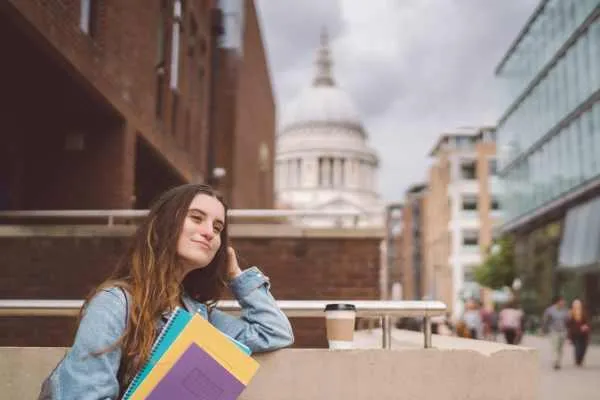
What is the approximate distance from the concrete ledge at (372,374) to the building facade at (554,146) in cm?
2360

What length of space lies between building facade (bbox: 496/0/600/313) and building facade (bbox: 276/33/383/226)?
68.0m

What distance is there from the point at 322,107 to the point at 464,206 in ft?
188

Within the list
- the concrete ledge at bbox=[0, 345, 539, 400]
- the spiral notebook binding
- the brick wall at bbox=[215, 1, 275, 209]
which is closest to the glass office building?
the brick wall at bbox=[215, 1, 275, 209]

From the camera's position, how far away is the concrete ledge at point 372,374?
3529 mm

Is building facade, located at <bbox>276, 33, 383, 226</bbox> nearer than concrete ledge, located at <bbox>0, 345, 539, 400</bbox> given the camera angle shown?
No

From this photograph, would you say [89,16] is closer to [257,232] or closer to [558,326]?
[257,232]

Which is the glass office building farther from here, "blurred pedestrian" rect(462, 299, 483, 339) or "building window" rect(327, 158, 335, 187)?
"building window" rect(327, 158, 335, 187)

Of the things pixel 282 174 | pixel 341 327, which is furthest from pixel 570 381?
pixel 282 174

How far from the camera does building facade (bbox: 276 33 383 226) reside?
371ft

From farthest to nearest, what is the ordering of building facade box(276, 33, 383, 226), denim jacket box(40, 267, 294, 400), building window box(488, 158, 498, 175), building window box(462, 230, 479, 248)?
building facade box(276, 33, 383, 226) < building window box(462, 230, 479, 248) < building window box(488, 158, 498, 175) < denim jacket box(40, 267, 294, 400)

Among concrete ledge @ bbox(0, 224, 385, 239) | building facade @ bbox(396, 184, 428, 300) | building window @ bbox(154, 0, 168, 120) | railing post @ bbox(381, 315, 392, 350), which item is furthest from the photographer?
building facade @ bbox(396, 184, 428, 300)

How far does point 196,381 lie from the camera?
2590mm

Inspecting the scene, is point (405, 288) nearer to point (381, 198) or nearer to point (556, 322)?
point (381, 198)

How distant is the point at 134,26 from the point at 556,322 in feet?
36.0
